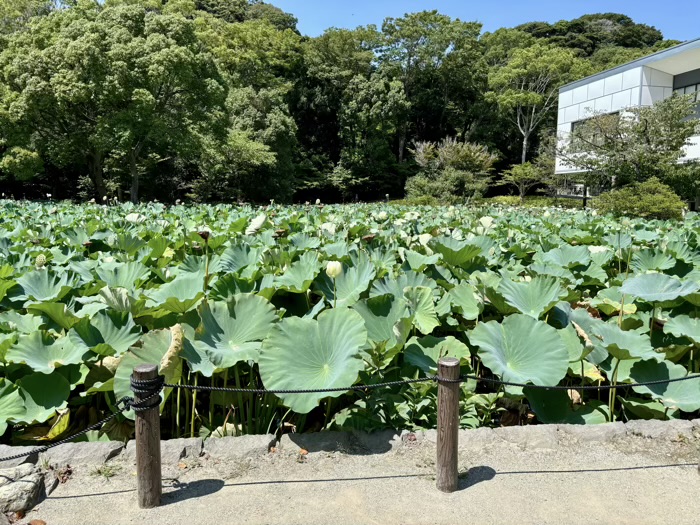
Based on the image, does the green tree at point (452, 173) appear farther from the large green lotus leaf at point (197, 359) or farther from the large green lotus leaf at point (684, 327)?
the large green lotus leaf at point (197, 359)

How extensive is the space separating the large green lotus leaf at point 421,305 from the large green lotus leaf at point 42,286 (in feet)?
6.13

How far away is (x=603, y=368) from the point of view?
2533mm

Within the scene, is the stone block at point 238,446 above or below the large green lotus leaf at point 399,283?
below

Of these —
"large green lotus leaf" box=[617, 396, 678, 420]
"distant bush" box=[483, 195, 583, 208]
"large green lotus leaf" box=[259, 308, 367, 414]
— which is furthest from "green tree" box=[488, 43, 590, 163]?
"large green lotus leaf" box=[259, 308, 367, 414]

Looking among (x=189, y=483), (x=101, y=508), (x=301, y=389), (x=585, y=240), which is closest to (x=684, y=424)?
(x=301, y=389)

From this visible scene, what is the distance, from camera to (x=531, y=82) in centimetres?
3328

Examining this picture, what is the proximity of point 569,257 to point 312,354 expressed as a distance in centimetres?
256

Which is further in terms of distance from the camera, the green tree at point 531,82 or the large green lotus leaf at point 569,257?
the green tree at point 531,82

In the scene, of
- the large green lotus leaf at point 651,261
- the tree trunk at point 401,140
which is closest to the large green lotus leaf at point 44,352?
the large green lotus leaf at point 651,261

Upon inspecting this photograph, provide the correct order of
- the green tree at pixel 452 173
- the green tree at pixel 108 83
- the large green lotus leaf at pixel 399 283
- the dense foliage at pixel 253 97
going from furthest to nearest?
the green tree at pixel 452 173
the dense foliage at pixel 253 97
the green tree at pixel 108 83
the large green lotus leaf at pixel 399 283

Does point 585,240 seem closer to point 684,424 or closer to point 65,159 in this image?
point 684,424

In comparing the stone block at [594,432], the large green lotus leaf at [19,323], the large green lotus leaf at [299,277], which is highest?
the large green lotus leaf at [299,277]

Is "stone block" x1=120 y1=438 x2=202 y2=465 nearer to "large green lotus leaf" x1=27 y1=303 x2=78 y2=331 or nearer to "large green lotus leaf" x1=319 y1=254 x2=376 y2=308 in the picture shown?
"large green lotus leaf" x1=27 y1=303 x2=78 y2=331

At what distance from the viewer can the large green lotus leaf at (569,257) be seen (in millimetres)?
3984
